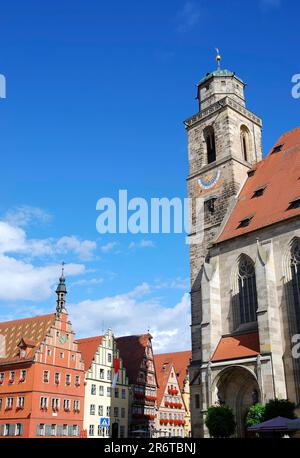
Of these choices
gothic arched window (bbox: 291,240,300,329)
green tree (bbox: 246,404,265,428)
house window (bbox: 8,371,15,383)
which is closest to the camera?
green tree (bbox: 246,404,265,428)

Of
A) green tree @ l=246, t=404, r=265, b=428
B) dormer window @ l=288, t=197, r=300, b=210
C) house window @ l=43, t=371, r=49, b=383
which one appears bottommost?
green tree @ l=246, t=404, r=265, b=428

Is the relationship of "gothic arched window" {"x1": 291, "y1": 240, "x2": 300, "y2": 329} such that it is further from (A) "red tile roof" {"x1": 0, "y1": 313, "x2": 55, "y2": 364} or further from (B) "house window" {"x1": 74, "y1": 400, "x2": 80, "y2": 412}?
(B) "house window" {"x1": 74, "y1": 400, "x2": 80, "y2": 412}

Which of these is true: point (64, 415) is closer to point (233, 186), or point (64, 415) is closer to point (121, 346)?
point (121, 346)

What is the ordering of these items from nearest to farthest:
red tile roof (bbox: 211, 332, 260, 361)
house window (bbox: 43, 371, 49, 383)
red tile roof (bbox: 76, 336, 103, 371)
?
red tile roof (bbox: 211, 332, 260, 361)
house window (bbox: 43, 371, 49, 383)
red tile roof (bbox: 76, 336, 103, 371)

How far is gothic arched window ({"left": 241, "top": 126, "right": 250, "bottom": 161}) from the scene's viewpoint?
33.3 m

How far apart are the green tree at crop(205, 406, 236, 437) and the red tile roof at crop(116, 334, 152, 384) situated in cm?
2241

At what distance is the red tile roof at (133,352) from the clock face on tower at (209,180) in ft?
62.7

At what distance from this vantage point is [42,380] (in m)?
33.8

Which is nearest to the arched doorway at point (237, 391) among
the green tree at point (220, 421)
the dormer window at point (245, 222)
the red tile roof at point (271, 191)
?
the green tree at point (220, 421)

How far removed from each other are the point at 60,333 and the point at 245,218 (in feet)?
56.3

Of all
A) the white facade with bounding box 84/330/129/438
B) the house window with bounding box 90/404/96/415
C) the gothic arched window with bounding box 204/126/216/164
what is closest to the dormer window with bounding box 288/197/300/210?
the gothic arched window with bounding box 204/126/216/164

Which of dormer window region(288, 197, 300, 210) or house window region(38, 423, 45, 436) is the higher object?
dormer window region(288, 197, 300, 210)

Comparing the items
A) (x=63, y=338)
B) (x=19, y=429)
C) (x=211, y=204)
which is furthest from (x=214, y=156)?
(x=19, y=429)

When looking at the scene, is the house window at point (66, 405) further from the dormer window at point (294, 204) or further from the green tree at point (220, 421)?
the dormer window at point (294, 204)
